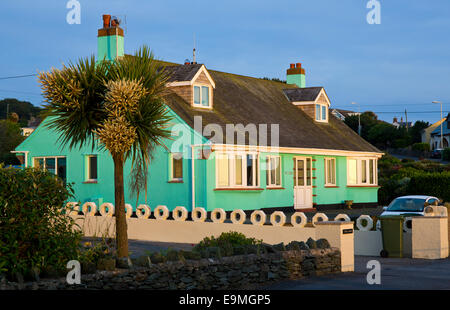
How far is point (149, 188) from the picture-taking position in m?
24.6

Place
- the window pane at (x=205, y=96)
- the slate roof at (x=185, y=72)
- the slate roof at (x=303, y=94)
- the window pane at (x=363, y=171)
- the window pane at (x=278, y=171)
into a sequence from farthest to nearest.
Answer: the window pane at (x=363, y=171), the slate roof at (x=303, y=94), the window pane at (x=278, y=171), the window pane at (x=205, y=96), the slate roof at (x=185, y=72)

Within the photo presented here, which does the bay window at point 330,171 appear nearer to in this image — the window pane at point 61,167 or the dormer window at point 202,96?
the dormer window at point 202,96

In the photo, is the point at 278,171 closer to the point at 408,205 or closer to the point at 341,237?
the point at 408,205

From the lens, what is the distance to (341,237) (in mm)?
13117

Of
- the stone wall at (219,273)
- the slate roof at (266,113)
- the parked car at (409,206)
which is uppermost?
the slate roof at (266,113)

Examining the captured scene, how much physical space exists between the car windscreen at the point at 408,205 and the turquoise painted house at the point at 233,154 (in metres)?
5.70

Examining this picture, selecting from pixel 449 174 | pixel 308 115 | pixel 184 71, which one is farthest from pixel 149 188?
pixel 449 174

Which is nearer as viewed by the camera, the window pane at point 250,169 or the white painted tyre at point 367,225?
the white painted tyre at point 367,225

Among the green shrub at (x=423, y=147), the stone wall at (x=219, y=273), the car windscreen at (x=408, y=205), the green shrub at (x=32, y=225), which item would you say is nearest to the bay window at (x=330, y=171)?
the car windscreen at (x=408, y=205)

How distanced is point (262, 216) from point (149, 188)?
8.36 metres

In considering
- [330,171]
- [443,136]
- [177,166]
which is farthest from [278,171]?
[443,136]

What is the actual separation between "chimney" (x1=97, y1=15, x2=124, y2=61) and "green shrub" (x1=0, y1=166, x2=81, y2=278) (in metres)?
16.9

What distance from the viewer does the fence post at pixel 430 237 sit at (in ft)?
50.9
